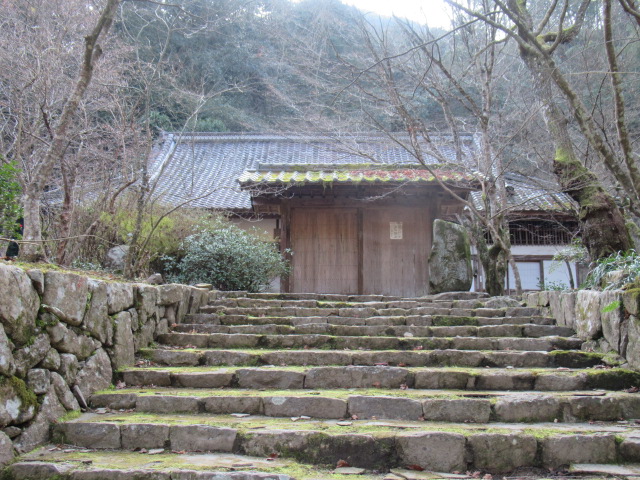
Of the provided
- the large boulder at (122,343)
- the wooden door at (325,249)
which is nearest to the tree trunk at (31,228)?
the large boulder at (122,343)

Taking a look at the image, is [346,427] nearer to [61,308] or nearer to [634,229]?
[61,308]

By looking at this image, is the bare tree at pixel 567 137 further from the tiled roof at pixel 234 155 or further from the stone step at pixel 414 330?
the tiled roof at pixel 234 155

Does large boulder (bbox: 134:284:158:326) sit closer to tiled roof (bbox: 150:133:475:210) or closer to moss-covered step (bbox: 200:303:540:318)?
moss-covered step (bbox: 200:303:540:318)

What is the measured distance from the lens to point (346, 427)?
12.3ft

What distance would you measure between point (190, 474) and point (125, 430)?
0.95m

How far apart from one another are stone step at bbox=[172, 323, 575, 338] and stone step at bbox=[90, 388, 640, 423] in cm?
169

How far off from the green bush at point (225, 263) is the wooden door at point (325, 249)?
222 cm

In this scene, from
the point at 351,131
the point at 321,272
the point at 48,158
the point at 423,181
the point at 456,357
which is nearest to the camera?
the point at 48,158

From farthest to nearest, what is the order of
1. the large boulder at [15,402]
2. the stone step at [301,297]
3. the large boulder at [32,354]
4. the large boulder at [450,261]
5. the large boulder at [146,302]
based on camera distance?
1. the large boulder at [450,261]
2. the stone step at [301,297]
3. the large boulder at [146,302]
4. the large boulder at [32,354]
5. the large boulder at [15,402]

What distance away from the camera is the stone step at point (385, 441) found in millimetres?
3443

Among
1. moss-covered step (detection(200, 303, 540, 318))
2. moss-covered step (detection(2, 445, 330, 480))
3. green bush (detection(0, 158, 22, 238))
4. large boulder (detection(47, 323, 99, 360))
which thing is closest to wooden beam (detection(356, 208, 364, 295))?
moss-covered step (detection(200, 303, 540, 318))

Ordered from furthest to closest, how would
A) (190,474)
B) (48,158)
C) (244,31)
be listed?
(244,31)
(48,158)
(190,474)

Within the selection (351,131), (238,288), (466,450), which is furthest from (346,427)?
(351,131)

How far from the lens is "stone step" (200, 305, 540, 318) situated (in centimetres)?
686
